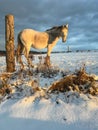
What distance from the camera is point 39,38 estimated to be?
12.5 meters

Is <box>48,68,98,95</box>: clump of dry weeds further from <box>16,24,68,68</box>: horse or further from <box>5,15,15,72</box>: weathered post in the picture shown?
<box>16,24,68,68</box>: horse

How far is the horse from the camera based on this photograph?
1205 cm

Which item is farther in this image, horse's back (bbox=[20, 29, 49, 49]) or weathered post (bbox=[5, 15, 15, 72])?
horse's back (bbox=[20, 29, 49, 49])

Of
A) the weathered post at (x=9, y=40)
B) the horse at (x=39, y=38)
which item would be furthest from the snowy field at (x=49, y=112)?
the horse at (x=39, y=38)

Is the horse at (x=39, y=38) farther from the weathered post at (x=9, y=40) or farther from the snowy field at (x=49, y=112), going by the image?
the snowy field at (x=49, y=112)

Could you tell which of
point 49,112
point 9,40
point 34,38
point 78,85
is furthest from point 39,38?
point 49,112

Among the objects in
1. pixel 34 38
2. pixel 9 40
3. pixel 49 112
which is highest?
pixel 34 38

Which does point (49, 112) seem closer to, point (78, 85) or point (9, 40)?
point (78, 85)

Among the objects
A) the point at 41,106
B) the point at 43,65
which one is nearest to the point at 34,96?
the point at 41,106

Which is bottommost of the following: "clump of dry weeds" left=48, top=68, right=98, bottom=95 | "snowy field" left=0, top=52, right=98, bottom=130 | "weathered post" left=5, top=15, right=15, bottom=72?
"snowy field" left=0, top=52, right=98, bottom=130

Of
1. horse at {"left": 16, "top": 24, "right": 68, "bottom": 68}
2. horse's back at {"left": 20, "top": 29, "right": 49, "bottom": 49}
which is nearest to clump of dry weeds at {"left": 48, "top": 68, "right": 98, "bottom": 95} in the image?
horse at {"left": 16, "top": 24, "right": 68, "bottom": 68}

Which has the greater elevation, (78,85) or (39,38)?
(39,38)

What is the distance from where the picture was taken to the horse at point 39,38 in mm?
12055

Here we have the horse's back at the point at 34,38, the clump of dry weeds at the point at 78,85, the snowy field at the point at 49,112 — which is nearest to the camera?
the snowy field at the point at 49,112
